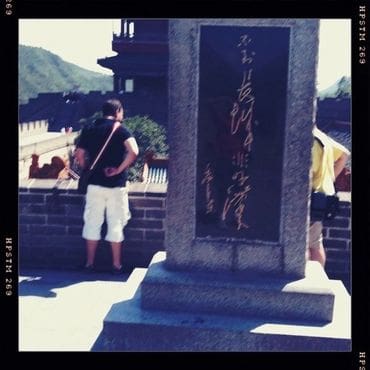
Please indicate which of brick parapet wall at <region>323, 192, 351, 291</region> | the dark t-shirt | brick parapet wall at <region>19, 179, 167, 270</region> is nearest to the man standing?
the dark t-shirt

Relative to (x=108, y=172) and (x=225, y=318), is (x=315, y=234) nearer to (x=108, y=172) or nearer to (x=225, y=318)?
(x=225, y=318)

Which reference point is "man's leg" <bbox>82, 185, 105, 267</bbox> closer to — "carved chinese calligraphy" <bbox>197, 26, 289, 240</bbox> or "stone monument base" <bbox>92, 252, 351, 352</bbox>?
"stone monument base" <bbox>92, 252, 351, 352</bbox>

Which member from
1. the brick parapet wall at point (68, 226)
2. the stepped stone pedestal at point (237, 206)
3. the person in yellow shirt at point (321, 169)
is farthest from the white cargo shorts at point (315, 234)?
the brick parapet wall at point (68, 226)

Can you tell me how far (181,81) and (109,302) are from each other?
200 cm

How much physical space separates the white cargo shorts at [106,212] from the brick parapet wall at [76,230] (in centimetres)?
25

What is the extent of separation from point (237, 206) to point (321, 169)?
87cm

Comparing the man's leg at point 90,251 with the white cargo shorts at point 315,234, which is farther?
the man's leg at point 90,251

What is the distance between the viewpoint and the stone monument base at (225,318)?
3.41m

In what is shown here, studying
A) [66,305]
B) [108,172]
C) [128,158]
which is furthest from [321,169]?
[66,305]

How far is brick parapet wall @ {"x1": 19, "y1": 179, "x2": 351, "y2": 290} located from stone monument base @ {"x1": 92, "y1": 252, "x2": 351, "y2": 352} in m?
1.49

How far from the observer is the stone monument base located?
3406mm

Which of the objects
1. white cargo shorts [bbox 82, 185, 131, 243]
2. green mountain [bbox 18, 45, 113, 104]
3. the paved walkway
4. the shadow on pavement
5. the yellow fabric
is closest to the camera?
the paved walkway

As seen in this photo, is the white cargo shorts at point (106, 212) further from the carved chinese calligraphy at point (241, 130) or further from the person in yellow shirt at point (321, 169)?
the person in yellow shirt at point (321, 169)
